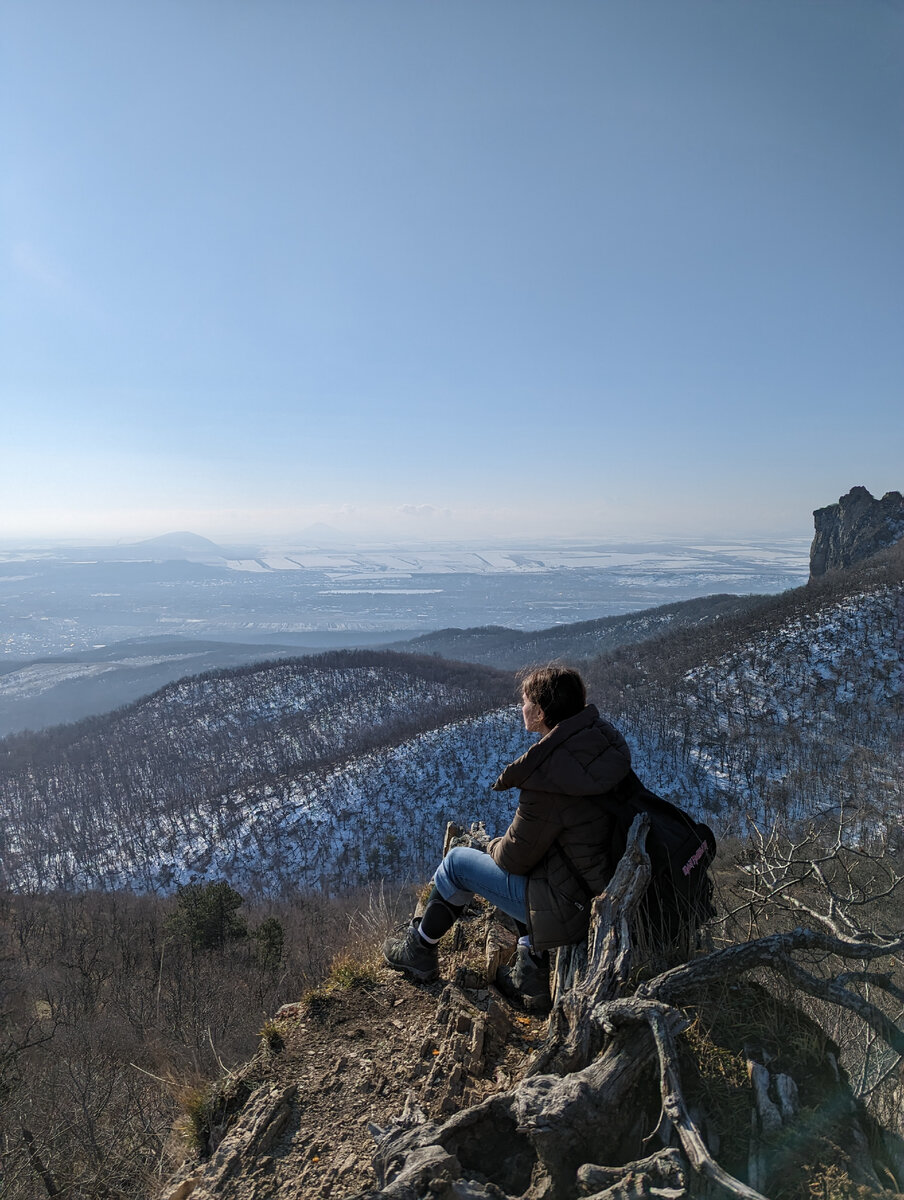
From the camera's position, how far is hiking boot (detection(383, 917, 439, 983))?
527cm

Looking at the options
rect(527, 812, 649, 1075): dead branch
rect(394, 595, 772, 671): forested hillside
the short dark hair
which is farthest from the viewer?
rect(394, 595, 772, 671): forested hillside

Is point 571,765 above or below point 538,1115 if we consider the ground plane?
above

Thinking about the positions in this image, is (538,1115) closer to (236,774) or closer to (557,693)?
(557,693)

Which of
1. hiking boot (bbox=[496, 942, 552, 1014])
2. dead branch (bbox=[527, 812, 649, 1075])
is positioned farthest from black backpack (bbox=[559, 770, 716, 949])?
hiking boot (bbox=[496, 942, 552, 1014])

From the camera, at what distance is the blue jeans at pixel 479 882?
4.48m

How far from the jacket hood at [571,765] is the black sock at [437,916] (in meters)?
1.80

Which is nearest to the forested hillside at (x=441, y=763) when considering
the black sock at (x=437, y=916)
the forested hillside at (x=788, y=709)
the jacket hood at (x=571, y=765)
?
the forested hillside at (x=788, y=709)

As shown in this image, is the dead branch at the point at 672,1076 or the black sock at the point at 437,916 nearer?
the dead branch at the point at 672,1076

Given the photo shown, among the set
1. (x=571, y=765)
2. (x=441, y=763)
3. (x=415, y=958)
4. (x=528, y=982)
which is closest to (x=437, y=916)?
(x=415, y=958)

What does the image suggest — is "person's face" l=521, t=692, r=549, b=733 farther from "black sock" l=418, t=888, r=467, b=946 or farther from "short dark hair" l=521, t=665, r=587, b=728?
"black sock" l=418, t=888, r=467, b=946

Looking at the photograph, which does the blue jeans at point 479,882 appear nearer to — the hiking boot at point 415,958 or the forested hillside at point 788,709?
the hiking boot at point 415,958

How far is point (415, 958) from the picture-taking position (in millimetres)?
5316

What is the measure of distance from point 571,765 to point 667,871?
0.89 meters

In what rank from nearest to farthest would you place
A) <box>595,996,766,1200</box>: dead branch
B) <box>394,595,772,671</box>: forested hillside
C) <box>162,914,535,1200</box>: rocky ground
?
<box>595,996,766,1200</box>: dead branch < <box>162,914,535,1200</box>: rocky ground < <box>394,595,772,671</box>: forested hillside
